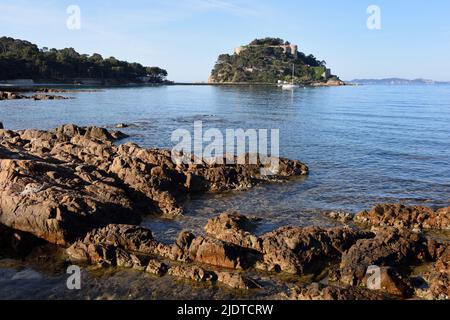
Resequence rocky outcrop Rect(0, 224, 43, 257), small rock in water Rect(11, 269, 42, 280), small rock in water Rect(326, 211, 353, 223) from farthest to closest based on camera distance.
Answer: small rock in water Rect(326, 211, 353, 223) < rocky outcrop Rect(0, 224, 43, 257) < small rock in water Rect(11, 269, 42, 280)

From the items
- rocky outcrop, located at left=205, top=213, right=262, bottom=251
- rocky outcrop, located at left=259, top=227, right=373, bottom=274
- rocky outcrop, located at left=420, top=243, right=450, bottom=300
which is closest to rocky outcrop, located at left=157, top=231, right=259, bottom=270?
rocky outcrop, located at left=205, top=213, right=262, bottom=251

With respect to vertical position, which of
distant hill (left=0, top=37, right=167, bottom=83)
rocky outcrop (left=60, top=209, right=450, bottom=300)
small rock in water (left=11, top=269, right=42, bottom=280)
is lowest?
small rock in water (left=11, top=269, right=42, bottom=280)

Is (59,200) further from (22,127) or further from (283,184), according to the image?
(22,127)

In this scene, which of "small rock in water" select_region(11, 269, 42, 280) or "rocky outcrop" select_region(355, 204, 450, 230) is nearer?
"small rock in water" select_region(11, 269, 42, 280)

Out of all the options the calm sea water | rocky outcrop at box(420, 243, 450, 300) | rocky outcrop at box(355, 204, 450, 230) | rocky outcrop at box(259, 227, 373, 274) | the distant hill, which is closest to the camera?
rocky outcrop at box(420, 243, 450, 300)

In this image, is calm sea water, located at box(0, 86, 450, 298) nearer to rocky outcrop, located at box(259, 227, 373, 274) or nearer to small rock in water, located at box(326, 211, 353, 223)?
small rock in water, located at box(326, 211, 353, 223)

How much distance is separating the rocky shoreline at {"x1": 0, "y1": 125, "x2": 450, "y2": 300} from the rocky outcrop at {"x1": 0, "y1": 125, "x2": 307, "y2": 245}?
0.06m

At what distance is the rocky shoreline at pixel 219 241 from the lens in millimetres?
13000

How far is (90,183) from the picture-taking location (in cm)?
1998

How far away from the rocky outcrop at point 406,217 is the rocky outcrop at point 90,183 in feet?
25.3

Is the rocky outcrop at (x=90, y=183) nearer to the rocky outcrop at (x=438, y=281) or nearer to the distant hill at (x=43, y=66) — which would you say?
the rocky outcrop at (x=438, y=281)

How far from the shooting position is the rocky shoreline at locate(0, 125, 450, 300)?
512 inches

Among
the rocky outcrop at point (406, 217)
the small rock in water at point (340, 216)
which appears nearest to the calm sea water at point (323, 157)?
the small rock in water at point (340, 216)

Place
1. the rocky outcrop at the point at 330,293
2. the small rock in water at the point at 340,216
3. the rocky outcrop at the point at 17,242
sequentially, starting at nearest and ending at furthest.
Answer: the rocky outcrop at the point at 330,293 → the rocky outcrop at the point at 17,242 → the small rock in water at the point at 340,216
